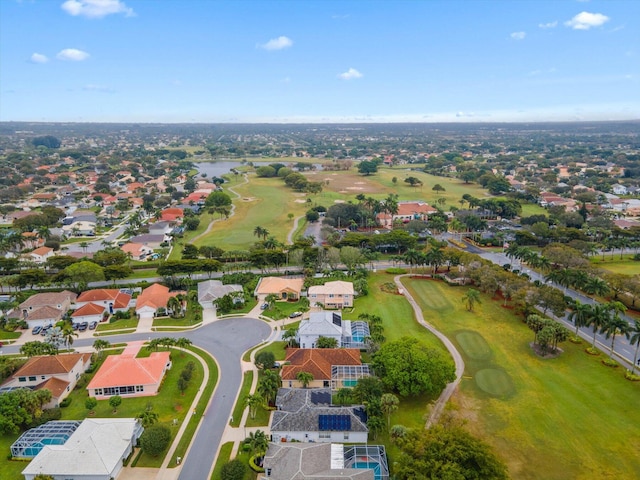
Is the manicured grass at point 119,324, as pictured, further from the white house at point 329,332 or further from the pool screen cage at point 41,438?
the white house at point 329,332

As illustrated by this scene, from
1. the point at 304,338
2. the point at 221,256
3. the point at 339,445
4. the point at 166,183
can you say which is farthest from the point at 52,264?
the point at 166,183

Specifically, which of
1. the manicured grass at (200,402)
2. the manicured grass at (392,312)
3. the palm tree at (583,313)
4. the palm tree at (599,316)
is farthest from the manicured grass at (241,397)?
the palm tree at (599,316)

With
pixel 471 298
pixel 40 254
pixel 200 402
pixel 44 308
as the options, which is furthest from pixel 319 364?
pixel 40 254

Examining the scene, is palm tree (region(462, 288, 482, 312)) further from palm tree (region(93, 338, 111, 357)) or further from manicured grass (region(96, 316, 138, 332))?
palm tree (region(93, 338, 111, 357))

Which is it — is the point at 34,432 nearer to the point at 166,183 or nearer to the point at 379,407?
the point at 379,407

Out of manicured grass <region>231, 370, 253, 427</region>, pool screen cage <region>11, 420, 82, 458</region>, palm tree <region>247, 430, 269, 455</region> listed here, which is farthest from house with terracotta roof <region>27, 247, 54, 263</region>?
palm tree <region>247, 430, 269, 455</region>

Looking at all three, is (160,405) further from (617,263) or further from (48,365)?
(617,263)
